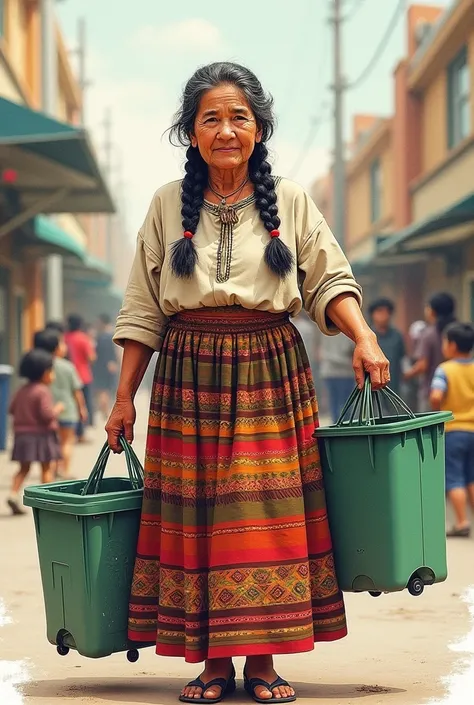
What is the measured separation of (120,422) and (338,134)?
783 inches

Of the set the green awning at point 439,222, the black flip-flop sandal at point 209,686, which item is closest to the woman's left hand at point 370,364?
the black flip-flop sandal at point 209,686

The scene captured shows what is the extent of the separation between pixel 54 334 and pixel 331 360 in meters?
6.10

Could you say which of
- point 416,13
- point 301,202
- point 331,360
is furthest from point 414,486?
point 416,13

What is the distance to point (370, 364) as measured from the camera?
4.18 meters

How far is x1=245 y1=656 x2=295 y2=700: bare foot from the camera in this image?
415 cm

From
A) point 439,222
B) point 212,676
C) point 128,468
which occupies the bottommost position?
point 212,676

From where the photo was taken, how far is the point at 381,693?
14.0 ft

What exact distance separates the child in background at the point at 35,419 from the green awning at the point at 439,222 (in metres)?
5.07

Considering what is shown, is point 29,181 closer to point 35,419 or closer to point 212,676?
point 35,419

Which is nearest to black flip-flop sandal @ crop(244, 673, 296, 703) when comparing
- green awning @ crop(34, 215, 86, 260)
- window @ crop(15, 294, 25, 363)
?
green awning @ crop(34, 215, 86, 260)

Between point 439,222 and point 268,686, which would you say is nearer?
point 268,686

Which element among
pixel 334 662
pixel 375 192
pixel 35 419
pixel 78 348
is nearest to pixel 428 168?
pixel 375 192

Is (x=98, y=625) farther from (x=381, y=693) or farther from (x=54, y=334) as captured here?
(x=54, y=334)

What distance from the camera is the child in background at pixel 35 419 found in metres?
9.82
